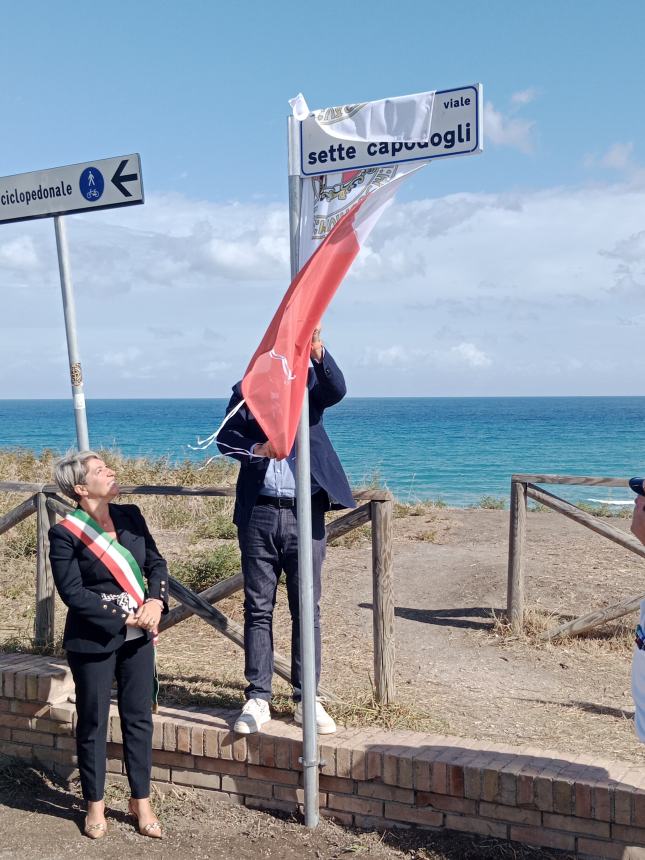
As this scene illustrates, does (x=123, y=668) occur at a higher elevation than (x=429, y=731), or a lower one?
higher

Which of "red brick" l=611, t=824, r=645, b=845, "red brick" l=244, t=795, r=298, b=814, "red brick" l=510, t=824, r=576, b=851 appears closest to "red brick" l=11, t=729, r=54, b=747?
"red brick" l=244, t=795, r=298, b=814

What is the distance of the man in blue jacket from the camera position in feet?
13.9

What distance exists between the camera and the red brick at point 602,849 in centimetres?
363

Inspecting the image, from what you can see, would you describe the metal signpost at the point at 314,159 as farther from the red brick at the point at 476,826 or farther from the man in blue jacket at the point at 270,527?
the red brick at the point at 476,826

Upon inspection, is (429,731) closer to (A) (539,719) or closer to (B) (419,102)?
(A) (539,719)

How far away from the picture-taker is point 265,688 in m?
4.38

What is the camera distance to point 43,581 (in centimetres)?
545

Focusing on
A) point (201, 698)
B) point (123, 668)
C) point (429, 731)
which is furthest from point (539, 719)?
point (123, 668)

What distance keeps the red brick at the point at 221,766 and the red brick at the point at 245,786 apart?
0.08 ft

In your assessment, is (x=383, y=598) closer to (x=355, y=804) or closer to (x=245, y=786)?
(x=355, y=804)

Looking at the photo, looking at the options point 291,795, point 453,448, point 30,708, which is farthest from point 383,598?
point 453,448

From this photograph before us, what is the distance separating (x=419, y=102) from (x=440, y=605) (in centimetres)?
486

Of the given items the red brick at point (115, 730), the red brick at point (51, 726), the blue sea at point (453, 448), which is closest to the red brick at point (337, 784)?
the red brick at point (115, 730)

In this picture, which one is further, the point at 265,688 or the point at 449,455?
the point at 449,455
